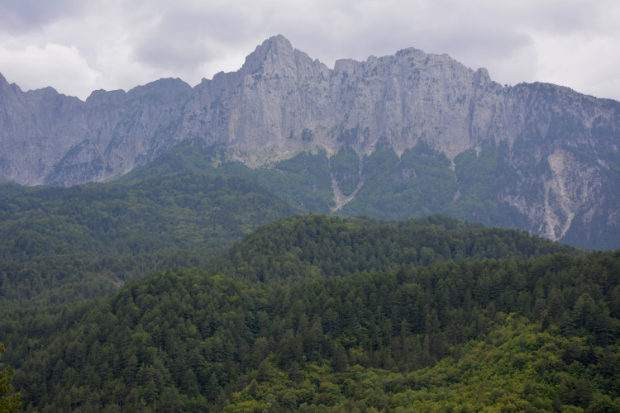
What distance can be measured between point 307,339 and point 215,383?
2474cm

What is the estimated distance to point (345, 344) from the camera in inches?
5354

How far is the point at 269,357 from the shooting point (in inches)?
5266

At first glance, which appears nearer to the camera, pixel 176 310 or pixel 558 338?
pixel 558 338

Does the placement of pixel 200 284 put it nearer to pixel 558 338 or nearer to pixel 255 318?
pixel 255 318

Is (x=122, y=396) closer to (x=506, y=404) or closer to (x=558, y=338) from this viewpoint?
(x=506, y=404)

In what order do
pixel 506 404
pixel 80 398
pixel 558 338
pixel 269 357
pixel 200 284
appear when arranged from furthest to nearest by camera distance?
pixel 200 284 → pixel 269 357 → pixel 80 398 → pixel 558 338 → pixel 506 404

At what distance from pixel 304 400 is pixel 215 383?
991 inches

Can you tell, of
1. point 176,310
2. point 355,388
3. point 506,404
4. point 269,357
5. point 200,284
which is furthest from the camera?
point 200,284

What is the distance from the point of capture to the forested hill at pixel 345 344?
319 ft

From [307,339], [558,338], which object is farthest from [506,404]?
[307,339]

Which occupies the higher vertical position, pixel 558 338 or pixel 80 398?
pixel 558 338

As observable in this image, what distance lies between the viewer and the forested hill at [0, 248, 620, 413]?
3824 inches

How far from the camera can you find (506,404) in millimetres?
88500

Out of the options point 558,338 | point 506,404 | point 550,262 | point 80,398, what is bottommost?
point 80,398
